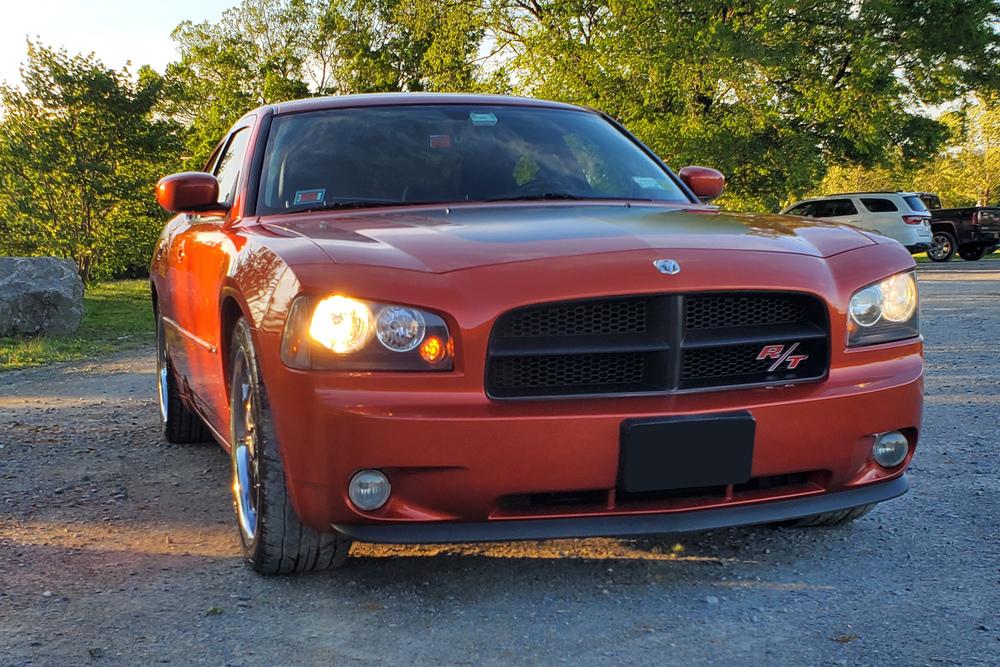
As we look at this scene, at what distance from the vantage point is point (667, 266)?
9.79 feet

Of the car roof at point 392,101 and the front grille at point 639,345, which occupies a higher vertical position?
the car roof at point 392,101

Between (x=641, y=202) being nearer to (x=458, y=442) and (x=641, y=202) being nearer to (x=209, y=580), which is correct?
(x=458, y=442)

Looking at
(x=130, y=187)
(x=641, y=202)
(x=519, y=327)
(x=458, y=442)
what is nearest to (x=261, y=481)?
(x=458, y=442)

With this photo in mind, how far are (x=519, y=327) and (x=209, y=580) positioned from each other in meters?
1.30

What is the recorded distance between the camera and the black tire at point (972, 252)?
27859 millimetres

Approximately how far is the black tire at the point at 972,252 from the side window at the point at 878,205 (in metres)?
3.85

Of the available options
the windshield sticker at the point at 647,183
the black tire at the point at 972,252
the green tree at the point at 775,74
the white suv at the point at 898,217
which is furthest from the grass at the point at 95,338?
the black tire at the point at 972,252

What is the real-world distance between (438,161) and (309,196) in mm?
523

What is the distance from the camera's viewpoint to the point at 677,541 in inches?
145

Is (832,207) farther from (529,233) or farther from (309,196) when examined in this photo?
(529,233)

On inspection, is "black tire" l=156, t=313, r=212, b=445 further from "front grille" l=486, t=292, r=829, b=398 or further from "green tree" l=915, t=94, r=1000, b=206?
"green tree" l=915, t=94, r=1000, b=206

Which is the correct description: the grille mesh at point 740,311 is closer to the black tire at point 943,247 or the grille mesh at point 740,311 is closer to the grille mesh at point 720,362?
the grille mesh at point 720,362

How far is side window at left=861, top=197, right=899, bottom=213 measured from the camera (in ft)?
83.3

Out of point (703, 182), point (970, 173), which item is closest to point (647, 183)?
point (703, 182)
